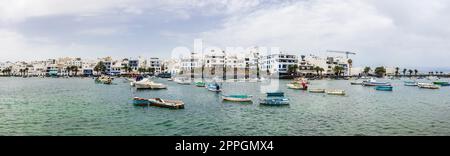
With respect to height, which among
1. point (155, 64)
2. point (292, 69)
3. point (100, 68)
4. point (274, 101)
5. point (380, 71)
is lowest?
point (274, 101)

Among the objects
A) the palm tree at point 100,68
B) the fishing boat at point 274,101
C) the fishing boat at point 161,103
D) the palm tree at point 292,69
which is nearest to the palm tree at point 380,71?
the palm tree at point 292,69

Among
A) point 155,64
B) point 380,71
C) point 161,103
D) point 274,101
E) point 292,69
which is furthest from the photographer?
point 380,71

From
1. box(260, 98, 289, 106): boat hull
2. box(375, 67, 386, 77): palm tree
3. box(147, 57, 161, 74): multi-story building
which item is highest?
box(147, 57, 161, 74): multi-story building

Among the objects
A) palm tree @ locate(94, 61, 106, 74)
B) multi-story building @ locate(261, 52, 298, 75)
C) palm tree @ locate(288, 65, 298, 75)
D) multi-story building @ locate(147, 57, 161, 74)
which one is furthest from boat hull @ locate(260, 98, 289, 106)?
multi-story building @ locate(147, 57, 161, 74)

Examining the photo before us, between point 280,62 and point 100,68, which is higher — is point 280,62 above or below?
above

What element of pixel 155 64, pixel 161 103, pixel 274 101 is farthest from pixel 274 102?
pixel 155 64

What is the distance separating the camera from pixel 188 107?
35.2 m

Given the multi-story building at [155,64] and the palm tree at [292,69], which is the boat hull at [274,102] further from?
the multi-story building at [155,64]

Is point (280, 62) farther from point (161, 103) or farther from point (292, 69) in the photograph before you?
point (161, 103)

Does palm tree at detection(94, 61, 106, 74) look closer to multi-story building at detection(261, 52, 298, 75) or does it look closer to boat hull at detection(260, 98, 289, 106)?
multi-story building at detection(261, 52, 298, 75)

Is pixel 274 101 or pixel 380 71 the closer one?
pixel 274 101

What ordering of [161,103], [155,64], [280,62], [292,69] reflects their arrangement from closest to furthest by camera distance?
[161,103]
[292,69]
[280,62]
[155,64]
